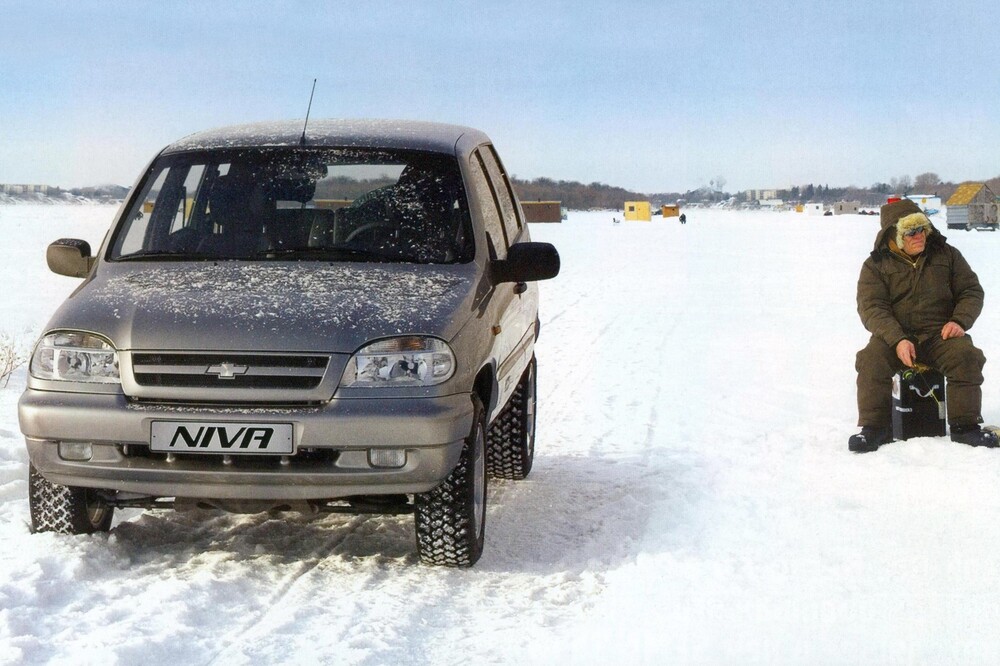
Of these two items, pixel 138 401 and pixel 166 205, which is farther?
pixel 166 205

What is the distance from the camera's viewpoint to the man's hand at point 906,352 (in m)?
→ 6.79

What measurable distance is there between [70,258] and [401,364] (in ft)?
6.23

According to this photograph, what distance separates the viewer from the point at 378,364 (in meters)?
4.42

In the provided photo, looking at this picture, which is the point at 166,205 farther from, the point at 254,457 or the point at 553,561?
the point at 553,561

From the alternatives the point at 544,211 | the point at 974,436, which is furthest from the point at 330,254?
the point at 544,211

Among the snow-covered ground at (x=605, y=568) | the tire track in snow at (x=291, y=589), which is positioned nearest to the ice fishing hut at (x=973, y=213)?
the snow-covered ground at (x=605, y=568)

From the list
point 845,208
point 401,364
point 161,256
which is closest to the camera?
point 401,364

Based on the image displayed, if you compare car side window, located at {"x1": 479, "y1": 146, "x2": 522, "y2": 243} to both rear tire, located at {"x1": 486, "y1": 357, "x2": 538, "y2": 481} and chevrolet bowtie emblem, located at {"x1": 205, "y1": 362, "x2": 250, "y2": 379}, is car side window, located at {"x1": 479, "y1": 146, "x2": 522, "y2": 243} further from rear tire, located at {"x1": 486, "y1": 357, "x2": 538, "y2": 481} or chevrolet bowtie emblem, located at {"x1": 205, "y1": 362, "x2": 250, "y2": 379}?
chevrolet bowtie emblem, located at {"x1": 205, "y1": 362, "x2": 250, "y2": 379}

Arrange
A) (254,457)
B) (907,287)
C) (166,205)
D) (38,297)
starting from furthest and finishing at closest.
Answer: (38,297), (907,287), (166,205), (254,457)

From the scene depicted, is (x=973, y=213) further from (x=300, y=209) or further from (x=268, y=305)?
(x=268, y=305)

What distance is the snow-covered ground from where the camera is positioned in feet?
12.9

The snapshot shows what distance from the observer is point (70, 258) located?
542 centimetres

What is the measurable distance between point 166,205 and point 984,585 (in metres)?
3.87

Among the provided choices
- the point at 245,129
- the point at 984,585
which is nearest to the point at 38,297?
the point at 245,129
